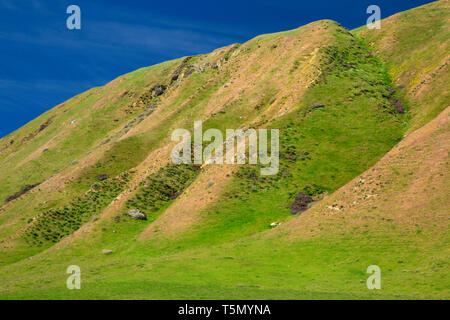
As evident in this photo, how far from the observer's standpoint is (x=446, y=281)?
111 ft

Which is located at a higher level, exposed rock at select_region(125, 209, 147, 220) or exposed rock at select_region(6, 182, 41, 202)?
exposed rock at select_region(6, 182, 41, 202)

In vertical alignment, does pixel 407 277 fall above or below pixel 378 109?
below

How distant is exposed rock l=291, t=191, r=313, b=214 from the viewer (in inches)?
2440

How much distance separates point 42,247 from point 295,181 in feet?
Result: 148

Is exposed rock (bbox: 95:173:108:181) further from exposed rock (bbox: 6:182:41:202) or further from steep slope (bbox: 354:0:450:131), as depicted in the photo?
steep slope (bbox: 354:0:450:131)

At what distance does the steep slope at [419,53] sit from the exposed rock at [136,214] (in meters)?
51.7

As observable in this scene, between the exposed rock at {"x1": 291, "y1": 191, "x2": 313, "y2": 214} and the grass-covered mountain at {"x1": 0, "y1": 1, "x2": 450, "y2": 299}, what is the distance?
128cm

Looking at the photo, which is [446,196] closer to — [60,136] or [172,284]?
[172,284]

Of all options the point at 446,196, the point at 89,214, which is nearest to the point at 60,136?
the point at 89,214

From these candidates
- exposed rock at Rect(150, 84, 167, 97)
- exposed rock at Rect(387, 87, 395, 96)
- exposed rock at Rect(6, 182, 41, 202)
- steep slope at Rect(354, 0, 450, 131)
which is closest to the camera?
steep slope at Rect(354, 0, 450, 131)

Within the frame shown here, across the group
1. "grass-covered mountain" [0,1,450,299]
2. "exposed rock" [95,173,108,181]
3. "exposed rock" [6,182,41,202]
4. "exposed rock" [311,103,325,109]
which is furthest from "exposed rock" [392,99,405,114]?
"exposed rock" [6,182,41,202]

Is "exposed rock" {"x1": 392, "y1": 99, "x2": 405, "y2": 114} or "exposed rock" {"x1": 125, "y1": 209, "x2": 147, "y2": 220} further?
"exposed rock" {"x1": 392, "y1": 99, "x2": 405, "y2": 114}

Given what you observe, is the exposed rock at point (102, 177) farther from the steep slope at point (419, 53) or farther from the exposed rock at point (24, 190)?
the steep slope at point (419, 53)

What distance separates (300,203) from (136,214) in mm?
27973
